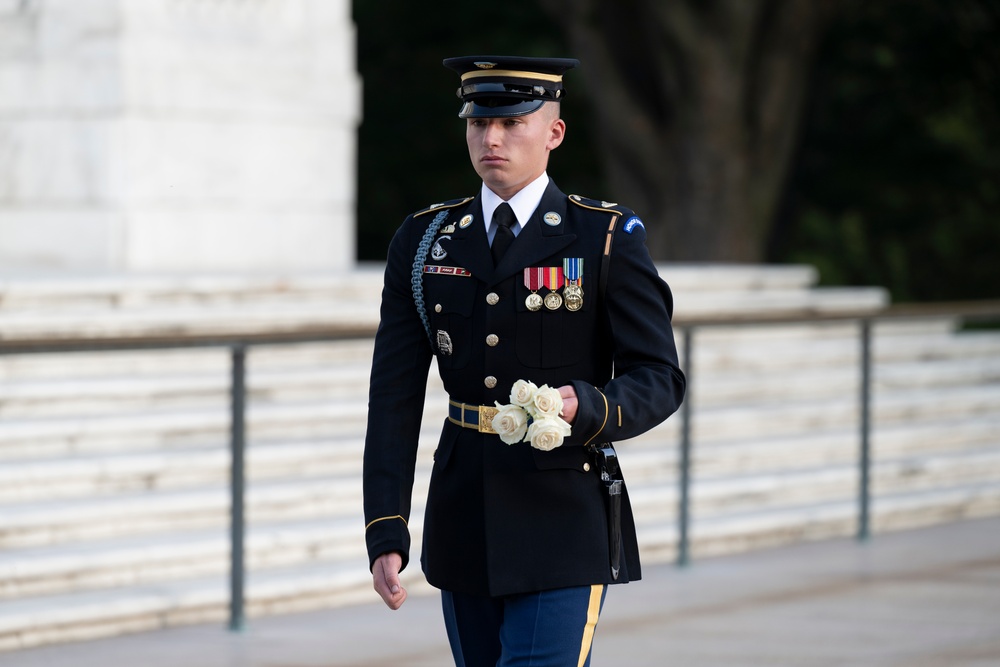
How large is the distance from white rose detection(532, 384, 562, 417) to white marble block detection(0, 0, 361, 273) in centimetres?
854

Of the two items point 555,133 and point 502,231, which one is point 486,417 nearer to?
point 502,231

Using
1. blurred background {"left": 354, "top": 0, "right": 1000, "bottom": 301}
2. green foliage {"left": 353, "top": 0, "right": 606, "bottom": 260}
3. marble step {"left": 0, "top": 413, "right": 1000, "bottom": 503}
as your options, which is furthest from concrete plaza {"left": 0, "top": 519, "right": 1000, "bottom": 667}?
green foliage {"left": 353, "top": 0, "right": 606, "bottom": 260}

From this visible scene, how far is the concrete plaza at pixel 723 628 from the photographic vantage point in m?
6.18

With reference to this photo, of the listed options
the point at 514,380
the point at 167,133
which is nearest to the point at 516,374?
the point at 514,380

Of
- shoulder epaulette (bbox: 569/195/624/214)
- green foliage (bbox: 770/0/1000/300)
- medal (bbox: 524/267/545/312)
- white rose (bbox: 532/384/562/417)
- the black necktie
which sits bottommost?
green foliage (bbox: 770/0/1000/300)

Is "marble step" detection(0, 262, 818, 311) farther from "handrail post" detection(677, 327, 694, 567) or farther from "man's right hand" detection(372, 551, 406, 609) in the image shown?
"man's right hand" detection(372, 551, 406, 609)

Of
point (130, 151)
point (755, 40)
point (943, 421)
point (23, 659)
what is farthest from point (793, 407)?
point (755, 40)

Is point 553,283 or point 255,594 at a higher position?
point 553,283

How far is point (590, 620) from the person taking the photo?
3.55 meters

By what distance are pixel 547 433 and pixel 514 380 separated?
0.29 m

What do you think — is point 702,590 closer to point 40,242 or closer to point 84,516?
point 84,516

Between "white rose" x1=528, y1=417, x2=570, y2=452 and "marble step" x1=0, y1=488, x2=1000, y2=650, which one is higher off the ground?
"white rose" x1=528, y1=417, x2=570, y2=452

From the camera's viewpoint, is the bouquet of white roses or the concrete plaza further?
the concrete plaza

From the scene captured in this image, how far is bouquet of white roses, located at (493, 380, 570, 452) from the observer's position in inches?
127
